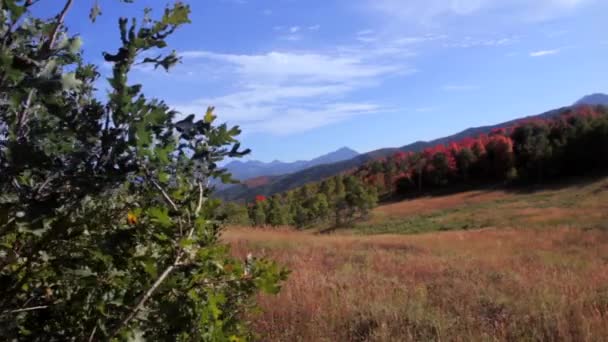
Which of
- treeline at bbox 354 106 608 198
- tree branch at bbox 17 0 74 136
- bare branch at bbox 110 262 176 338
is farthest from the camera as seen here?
treeline at bbox 354 106 608 198

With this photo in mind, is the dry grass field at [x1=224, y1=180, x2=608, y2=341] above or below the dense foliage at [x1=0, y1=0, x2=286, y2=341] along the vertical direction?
below

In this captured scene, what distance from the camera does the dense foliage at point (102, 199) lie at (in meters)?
1.06

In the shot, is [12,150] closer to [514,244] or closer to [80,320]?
[80,320]

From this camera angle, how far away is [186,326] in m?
1.53

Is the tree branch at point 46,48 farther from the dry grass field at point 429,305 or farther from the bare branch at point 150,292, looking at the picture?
the dry grass field at point 429,305

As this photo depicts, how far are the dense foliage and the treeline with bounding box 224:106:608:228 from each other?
1501 inches

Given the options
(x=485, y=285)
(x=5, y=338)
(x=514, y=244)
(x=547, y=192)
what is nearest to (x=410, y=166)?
(x=547, y=192)

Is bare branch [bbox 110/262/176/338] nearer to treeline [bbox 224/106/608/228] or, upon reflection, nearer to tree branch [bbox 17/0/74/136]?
tree branch [bbox 17/0/74/136]

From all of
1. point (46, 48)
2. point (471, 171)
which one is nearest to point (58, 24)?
point (46, 48)

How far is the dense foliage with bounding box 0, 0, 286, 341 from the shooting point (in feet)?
3.49

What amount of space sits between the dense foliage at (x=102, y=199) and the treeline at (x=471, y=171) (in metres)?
38.1

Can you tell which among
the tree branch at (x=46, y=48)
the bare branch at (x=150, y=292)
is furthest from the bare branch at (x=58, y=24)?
the bare branch at (x=150, y=292)

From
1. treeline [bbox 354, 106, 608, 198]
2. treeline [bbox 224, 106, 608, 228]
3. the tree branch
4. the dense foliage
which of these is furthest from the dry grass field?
treeline [bbox 354, 106, 608, 198]

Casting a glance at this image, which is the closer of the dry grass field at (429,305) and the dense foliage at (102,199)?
the dense foliage at (102,199)
